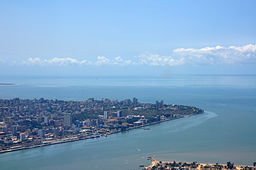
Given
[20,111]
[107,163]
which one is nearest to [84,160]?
[107,163]

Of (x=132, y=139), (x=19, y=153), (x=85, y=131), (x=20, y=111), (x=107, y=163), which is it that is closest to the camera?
(x=107, y=163)

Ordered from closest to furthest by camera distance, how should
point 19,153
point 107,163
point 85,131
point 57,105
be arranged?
point 107,163 < point 19,153 < point 85,131 < point 57,105

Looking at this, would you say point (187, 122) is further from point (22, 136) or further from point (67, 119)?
point (22, 136)

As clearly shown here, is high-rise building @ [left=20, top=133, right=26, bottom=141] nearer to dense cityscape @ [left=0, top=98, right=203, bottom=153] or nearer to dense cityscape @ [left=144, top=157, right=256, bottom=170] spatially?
dense cityscape @ [left=0, top=98, right=203, bottom=153]

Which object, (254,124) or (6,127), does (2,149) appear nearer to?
(6,127)

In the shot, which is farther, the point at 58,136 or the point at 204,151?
the point at 58,136

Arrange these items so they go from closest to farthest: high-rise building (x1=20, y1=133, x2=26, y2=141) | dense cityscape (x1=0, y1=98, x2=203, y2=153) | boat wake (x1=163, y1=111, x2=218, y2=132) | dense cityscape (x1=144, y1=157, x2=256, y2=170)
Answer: dense cityscape (x1=144, y1=157, x2=256, y2=170), high-rise building (x1=20, y1=133, x2=26, y2=141), dense cityscape (x1=0, y1=98, x2=203, y2=153), boat wake (x1=163, y1=111, x2=218, y2=132)

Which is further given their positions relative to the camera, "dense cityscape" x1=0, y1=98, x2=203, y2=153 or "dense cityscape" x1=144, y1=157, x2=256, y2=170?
"dense cityscape" x1=0, y1=98, x2=203, y2=153

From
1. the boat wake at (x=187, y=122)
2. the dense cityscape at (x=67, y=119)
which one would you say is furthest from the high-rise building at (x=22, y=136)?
the boat wake at (x=187, y=122)

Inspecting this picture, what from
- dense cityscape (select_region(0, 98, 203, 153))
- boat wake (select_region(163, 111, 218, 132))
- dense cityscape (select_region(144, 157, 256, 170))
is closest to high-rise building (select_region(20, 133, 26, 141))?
dense cityscape (select_region(0, 98, 203, 153))
